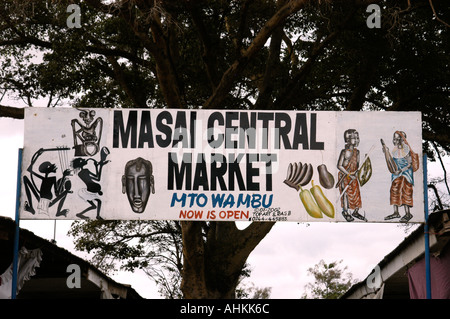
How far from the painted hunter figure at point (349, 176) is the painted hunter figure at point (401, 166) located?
0.49 meters

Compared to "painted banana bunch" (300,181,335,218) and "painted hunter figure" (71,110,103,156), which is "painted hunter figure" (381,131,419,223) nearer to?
"painted banana bunch" (300,181,335,218)

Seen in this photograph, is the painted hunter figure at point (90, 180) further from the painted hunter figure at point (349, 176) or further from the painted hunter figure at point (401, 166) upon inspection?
the painted hunter figure at point (401, 166)

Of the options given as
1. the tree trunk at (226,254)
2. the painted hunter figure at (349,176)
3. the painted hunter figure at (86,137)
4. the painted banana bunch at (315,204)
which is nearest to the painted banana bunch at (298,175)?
the painted banana bunch at (315,204)

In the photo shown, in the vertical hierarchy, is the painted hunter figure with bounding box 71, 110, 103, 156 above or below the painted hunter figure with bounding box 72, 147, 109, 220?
above

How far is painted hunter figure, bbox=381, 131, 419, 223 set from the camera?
11.2 meters

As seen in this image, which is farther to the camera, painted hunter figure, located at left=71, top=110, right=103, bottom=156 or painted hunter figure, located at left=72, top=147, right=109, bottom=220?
painted hunter figure, located at left=71, top=110, right=103, bottom=156

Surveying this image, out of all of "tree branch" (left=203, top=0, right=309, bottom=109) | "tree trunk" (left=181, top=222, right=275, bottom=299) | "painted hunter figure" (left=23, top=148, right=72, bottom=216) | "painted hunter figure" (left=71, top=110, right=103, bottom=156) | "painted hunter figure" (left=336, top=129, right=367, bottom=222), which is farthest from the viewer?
"tree trunk" (left=181, top=222, right=275, bottom=299)

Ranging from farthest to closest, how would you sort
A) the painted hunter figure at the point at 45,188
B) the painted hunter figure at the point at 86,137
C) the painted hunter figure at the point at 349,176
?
the painted hunter figure at the point at 86,137 → the painted hunter figure at the point at 349,176 → the painted hunter figure at the point at 45,188

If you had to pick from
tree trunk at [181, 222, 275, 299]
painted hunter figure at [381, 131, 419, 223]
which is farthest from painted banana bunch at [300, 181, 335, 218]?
tree trunk at [181, 222, 275, 299]

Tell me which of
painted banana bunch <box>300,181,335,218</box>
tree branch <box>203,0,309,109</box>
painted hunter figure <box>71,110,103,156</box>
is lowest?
painted banana bunch <box>300,181,335,218</box>

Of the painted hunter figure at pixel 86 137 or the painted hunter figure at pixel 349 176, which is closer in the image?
the painted hunter figure at pixel 349 176

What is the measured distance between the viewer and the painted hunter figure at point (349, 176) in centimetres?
1115

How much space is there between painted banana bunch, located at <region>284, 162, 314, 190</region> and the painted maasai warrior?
130 cm

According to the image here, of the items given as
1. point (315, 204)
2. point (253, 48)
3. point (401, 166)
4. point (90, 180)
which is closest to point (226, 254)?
point (253, 48)
